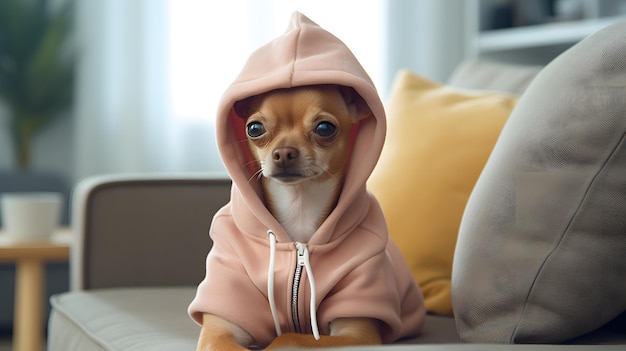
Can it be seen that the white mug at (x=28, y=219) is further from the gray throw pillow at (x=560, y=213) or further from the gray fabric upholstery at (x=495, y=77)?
the gray throw pillow at (x=560, y=213)

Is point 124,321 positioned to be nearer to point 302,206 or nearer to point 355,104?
point 302,206

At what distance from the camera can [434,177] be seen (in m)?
1.48

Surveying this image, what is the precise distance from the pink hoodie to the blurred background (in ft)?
6.34

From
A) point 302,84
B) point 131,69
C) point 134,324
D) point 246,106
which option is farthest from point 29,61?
point 302,84

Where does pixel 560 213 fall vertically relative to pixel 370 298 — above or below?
above

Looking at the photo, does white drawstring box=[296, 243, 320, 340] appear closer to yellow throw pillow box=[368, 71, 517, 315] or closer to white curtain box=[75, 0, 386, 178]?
yellow throw pillow box=[368, 71, 517, 315]

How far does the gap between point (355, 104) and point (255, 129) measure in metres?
0.17

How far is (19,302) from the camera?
7.90 ft

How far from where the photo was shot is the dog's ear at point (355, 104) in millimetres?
1209

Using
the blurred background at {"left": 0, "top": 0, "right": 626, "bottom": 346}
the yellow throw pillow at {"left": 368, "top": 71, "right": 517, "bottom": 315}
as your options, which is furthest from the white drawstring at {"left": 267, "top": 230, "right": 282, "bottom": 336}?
the blurred background at {"left": 0, "top": 0, "right": 626, "bottom": 346}

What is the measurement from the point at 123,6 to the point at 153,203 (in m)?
1.57

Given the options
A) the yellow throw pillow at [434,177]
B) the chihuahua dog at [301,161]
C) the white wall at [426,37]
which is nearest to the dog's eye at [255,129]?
the chihuahua dog at [301,161]

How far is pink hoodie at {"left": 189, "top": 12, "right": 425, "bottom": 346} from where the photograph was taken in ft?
3.68

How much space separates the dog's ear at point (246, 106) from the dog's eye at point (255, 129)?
1.6 inches
